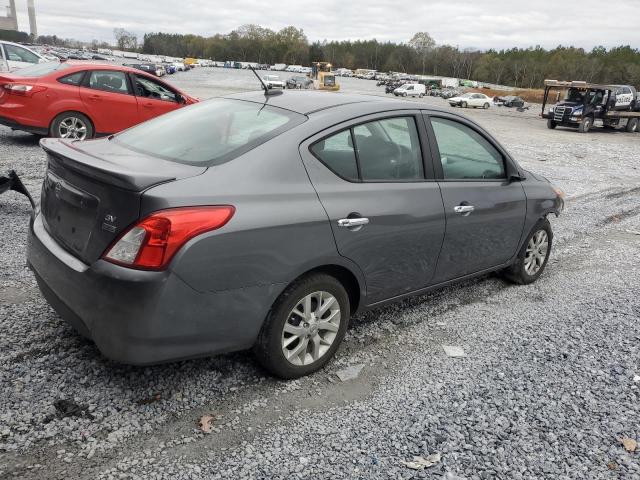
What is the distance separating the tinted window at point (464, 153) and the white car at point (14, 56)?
15.0 metres

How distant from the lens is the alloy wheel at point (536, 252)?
492 cm

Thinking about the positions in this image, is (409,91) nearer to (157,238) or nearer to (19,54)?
(19,54)

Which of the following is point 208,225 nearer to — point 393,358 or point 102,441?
point 102,441

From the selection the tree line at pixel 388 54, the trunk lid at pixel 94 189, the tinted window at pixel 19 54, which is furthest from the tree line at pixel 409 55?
the trunk lid at pixel 94 189

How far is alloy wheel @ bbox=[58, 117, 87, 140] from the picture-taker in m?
9.12

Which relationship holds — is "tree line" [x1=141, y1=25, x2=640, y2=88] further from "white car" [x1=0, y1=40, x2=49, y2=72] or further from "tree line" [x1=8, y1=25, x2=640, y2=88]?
"white car" [x1=0, y1=40, x2=49, y2=72]

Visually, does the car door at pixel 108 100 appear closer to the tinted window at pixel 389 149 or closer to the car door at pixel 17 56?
the tinted window at pixel 389 149

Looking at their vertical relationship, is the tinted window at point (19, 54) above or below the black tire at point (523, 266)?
above

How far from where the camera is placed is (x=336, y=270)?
3178 millimetres

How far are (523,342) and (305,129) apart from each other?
7.47ft

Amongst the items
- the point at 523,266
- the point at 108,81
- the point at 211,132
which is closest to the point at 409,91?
the point at 108,81

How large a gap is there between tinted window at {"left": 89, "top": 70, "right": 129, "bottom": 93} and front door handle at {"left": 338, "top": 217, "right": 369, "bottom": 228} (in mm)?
7894

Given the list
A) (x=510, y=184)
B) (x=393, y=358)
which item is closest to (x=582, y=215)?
(x=510, y=184)

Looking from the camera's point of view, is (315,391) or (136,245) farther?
(315,391)
